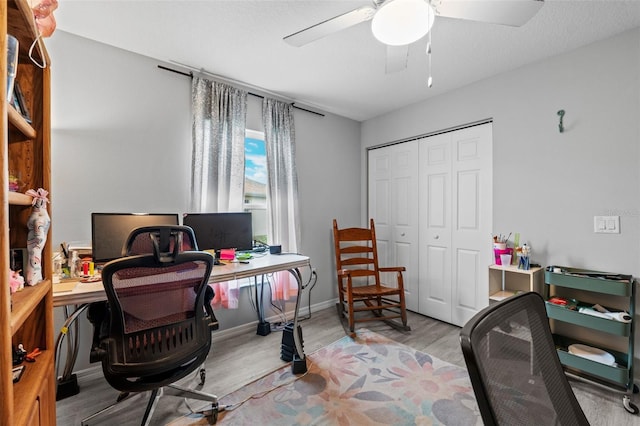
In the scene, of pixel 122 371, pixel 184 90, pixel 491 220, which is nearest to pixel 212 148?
pixel 184 90

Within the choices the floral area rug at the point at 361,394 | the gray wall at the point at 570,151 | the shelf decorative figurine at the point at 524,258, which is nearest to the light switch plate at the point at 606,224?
the gray wall at the point at 570,151

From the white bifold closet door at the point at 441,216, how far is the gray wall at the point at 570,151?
0.18 metres

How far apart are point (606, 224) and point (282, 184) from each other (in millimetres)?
2692

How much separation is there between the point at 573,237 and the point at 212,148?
9.97 ft

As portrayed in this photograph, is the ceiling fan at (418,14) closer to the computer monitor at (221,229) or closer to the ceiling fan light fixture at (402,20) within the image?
the ceiling fan light fixture at (402,20)

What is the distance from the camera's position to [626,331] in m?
1.71

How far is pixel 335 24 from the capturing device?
1.49 metres

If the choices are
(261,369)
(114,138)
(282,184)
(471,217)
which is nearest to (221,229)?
(282,184)

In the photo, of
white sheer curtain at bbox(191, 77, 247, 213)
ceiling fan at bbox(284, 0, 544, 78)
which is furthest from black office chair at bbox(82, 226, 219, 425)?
ceiling fan at bbox(284, 0, 544, 78)

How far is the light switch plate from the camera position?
195 centimetres

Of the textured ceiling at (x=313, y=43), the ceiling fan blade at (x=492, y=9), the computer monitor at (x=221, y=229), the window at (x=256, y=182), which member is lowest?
the computer monitor at (x=221, y=229)

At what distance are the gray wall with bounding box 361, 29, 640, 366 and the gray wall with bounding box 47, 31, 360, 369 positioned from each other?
239 cm

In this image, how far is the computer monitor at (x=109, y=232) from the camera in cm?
180

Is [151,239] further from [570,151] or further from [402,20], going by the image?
[570,151]
